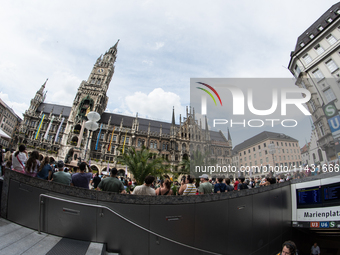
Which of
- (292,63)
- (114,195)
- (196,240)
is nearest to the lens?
(114,195)

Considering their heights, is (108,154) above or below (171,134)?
below

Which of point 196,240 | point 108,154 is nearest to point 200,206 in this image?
point 196,240

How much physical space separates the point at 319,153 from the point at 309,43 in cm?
2296

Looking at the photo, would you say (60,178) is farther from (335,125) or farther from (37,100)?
(37,100)

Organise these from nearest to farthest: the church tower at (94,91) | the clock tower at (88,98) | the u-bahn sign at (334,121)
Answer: the u-bahn sign at (334,121)
the clock tower at (88,98)
the church tower at (94,91)

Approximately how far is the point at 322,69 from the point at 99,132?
5232 centimetres

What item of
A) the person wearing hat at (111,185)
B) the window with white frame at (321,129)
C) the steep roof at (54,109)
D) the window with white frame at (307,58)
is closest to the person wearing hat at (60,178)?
the person wearing hat at (111,185)

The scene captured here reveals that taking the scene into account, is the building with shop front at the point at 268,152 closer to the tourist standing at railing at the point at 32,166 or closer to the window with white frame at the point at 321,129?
the window with white frame at the point at 321,129

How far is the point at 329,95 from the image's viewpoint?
57.6 ft

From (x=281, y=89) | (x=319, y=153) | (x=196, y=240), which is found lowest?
(x=196, y=240)

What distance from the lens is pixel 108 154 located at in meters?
51.8

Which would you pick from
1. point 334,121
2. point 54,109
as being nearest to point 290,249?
point 334,121

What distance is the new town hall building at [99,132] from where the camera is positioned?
50062 mm

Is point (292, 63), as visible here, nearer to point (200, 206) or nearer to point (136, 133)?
point (200, 206)
